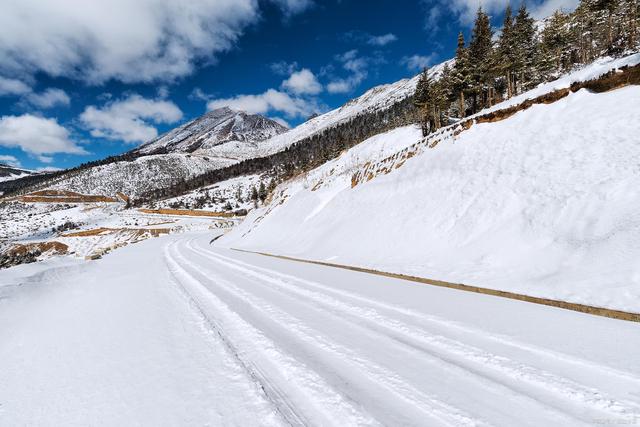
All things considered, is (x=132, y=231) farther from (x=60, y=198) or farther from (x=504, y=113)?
(x=60, y=198)

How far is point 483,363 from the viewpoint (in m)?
3.74

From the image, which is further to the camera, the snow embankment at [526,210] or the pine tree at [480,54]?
the pine tree at [480,54]

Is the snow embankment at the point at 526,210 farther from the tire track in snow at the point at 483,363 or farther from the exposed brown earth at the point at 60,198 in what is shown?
the exposed brown earth at the point at 60,198

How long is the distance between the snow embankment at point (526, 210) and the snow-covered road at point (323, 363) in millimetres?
1887

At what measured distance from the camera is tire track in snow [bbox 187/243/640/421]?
2.88 m

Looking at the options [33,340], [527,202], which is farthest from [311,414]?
[527,202]

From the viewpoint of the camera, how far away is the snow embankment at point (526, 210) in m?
6.89

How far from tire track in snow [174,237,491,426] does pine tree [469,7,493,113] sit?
4189cm

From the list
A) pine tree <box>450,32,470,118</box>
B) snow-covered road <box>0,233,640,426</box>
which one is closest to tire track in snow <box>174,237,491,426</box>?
snow-covered road <box>0,233,640,426</box>

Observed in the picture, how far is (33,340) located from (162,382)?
360 centimetres

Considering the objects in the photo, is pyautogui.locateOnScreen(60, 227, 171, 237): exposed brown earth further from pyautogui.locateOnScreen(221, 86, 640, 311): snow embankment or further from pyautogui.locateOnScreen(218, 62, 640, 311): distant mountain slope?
pyautogui.locateOnScreen(221, 86, 640, 311): snow embankment

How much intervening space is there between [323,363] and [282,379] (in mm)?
601

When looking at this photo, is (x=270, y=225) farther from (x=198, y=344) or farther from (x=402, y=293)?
(x=198, y=344)

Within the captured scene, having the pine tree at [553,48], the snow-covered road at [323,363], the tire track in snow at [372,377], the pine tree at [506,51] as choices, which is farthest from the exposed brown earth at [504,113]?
the pine tree at [553,48]
